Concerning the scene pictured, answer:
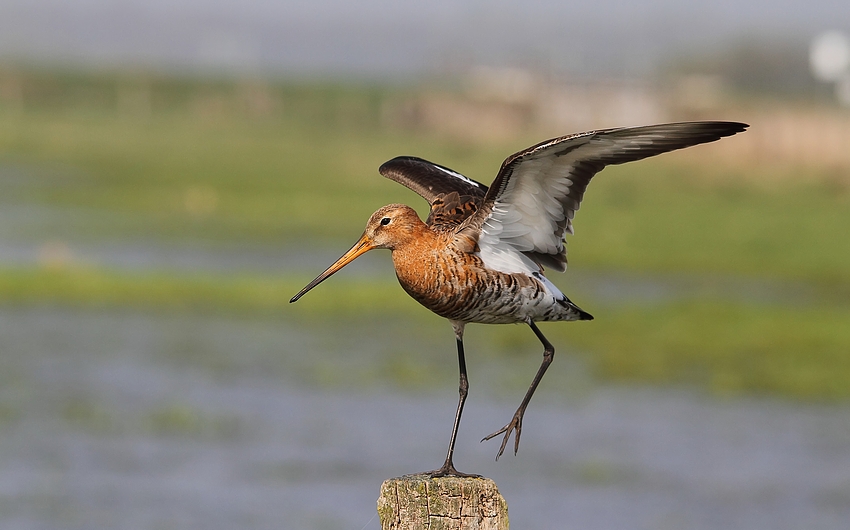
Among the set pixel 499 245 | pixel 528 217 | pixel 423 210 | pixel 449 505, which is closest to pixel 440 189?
pixel 499 245

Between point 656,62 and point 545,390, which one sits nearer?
point 545,390

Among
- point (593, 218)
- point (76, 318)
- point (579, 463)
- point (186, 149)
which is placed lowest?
point (579, 463)

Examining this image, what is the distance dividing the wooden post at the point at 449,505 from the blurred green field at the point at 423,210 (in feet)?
31.9

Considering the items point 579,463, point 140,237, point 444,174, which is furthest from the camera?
point 140,237

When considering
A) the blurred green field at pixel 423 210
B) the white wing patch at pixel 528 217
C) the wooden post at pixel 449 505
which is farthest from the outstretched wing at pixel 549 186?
the blurred green field at pixel 423 210

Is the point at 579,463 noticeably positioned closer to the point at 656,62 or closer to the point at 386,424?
the point at 386,424

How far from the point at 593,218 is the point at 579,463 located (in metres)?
16.0

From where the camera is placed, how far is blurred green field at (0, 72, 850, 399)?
16.4 metres

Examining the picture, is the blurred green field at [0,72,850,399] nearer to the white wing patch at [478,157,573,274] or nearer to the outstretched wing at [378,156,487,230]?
the outstretched wing at [378,156,487,230]

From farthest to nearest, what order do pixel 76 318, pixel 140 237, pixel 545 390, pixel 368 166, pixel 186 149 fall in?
pixel 186 149 < pixel 368 166 < pixel 140 237 < pixel 76 318 < pixel 545 390

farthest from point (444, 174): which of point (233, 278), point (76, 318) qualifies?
point (233, 278)

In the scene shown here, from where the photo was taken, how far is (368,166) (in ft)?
136

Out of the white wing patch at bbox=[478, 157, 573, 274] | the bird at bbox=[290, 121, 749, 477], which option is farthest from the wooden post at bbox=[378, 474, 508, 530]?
the white wing patch at bbox=[478, 157, 573, 274]

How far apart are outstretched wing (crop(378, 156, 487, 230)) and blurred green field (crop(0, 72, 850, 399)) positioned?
772cm
